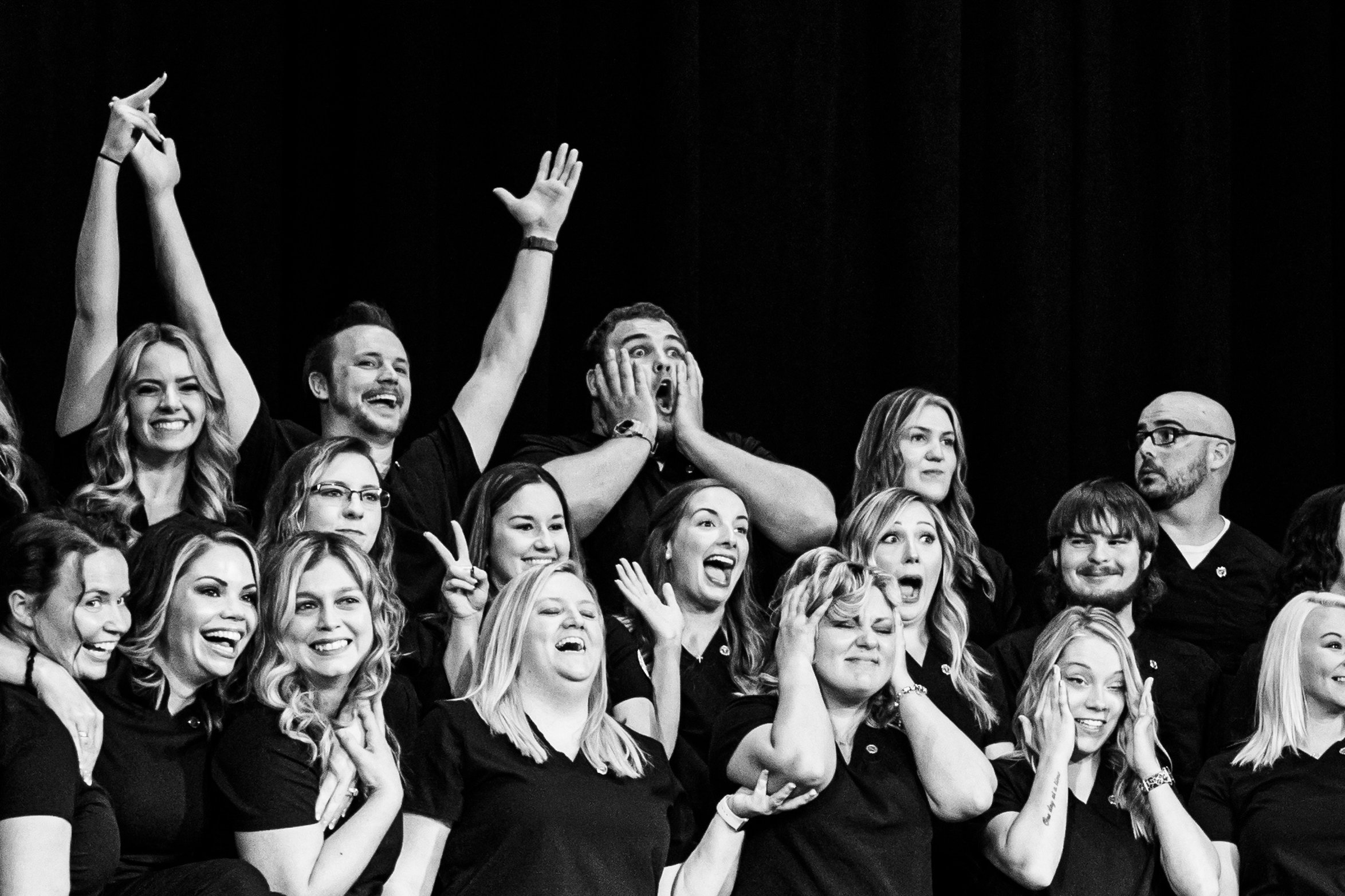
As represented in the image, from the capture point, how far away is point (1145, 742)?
10.8ft

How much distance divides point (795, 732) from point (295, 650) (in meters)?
0.82

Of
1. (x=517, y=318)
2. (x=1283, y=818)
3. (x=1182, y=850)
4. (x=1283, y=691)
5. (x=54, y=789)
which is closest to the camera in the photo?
(x=54, y=789)

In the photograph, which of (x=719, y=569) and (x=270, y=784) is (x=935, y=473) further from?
(x=270, y=784)

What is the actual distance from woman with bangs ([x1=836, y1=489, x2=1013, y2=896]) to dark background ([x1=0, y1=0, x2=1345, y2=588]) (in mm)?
1293

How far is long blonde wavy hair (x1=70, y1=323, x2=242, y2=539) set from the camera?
334 cm

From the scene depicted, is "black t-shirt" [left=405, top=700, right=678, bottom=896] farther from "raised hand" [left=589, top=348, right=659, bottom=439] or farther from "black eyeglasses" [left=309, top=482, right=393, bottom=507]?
"raised hand" [left=589, top=348, right=659, bottom=439]

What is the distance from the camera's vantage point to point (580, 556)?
3.54 meters

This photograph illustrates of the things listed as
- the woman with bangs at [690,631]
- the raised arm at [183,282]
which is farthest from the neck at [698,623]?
the raised arm at [183,282]

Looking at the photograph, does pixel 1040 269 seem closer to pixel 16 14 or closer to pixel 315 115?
pixel 315 115

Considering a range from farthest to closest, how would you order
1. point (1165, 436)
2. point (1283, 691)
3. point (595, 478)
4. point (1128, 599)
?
point (1165, 436)
point (595, 478)
point (1128, 599)
point (1283, 691)

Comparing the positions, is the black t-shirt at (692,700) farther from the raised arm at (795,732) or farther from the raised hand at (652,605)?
the raised arm at (795,732)

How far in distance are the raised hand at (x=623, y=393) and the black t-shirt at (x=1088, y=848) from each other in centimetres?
117

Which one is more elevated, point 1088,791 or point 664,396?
point 664,396

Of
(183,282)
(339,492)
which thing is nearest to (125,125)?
(183,282)
